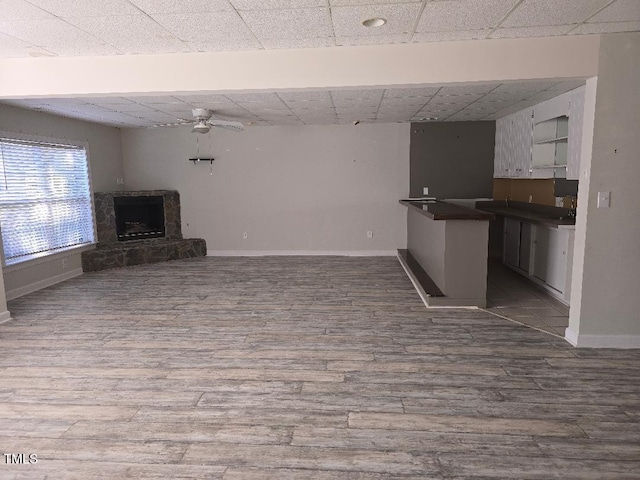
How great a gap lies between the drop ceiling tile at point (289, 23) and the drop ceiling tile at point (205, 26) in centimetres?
9

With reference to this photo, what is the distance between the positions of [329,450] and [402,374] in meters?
1.03

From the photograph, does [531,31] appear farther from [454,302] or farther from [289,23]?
[454,302]

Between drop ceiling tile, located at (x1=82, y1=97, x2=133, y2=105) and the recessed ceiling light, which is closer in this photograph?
the recessed ceiling light

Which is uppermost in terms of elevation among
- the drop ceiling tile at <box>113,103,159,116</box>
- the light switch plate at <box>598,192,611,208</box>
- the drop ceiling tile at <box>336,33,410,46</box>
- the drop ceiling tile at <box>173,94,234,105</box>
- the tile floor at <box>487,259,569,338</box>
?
the drop ceiling tile at <box>336,33,410,46</box>

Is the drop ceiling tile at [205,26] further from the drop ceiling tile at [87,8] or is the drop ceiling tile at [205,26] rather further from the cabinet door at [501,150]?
the cabinet door at [501,150]

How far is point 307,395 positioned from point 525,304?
3.16m

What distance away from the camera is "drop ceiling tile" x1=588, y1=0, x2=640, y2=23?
2582mm

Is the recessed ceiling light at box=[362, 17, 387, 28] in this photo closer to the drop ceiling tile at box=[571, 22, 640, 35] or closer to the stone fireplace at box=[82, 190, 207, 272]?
the drop ceiling tile at box=[571, 22, 640, 35]

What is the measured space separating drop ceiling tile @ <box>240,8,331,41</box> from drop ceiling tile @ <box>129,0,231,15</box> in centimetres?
17

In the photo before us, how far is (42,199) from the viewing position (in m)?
5.83

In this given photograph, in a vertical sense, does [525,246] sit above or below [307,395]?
above

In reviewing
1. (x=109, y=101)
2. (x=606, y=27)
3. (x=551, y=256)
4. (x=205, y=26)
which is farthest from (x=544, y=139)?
(x=109, y=101)

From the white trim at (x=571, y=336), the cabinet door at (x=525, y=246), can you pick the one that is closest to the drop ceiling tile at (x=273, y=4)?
the white trim at (x=571, y=336)

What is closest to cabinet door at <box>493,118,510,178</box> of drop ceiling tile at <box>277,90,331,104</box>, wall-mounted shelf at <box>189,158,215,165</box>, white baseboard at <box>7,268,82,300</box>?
drop ceiling tile at <box>277,90,331,104</box>
